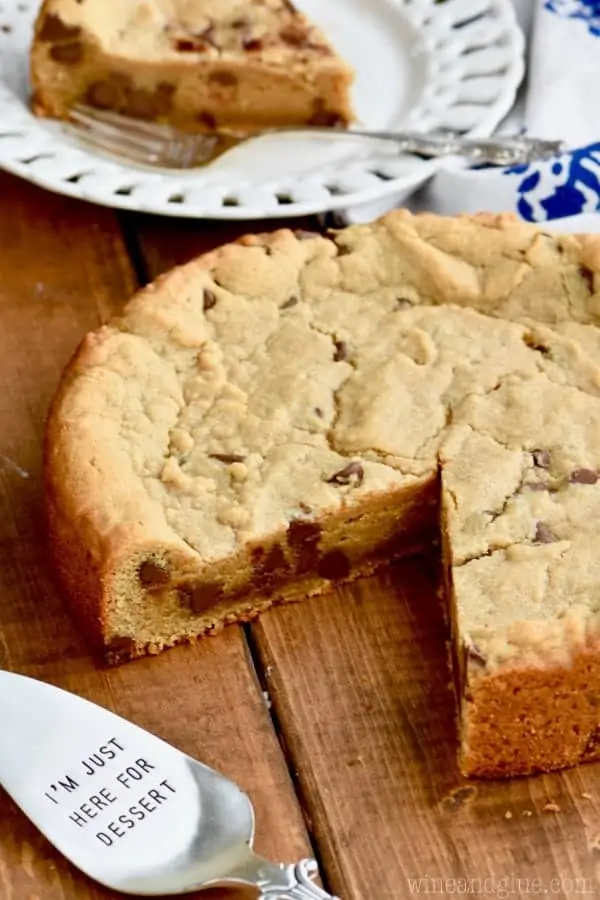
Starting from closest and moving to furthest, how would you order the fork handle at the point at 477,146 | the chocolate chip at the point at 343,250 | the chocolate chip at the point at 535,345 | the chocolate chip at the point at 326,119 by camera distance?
the chocolate chip at the point at 535,345 < the chocolate chip at the point at 343,250 < the fork handle at the point at 477,146 < the chocolate chip at the point at 326,119

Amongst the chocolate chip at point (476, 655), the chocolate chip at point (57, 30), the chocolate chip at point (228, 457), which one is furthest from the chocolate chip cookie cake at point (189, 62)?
the chocolate chip at point (476, 655)

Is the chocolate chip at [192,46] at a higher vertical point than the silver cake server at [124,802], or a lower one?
higher

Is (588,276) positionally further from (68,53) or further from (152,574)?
(68,53)

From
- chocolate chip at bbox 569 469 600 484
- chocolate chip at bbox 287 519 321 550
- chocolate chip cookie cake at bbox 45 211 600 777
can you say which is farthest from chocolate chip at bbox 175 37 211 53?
chocolate chip at bbox 569 469 600 484

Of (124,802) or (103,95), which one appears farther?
(103,95)

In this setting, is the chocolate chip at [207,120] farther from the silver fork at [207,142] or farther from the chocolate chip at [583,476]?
the chocolate chip at [583,476]

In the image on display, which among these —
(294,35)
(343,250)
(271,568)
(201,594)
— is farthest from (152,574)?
(294,35)

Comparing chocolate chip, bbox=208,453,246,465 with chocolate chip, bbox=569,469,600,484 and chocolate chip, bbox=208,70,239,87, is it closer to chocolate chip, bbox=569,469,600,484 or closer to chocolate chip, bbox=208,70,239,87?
chocolate chip, bbox=569,469,600,484
